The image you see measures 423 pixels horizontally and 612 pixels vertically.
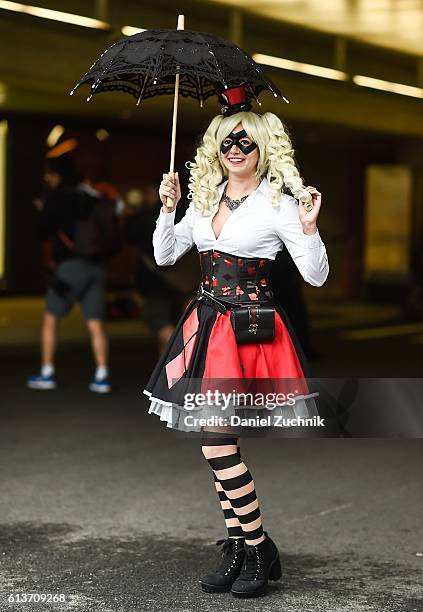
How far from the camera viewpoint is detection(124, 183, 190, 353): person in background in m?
11.0

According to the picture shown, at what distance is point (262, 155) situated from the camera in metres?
4.80

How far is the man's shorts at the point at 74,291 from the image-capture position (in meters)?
10.3


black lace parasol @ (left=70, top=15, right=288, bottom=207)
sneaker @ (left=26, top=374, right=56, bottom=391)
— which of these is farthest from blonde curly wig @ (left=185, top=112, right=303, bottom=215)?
sneaker @ (left=26, top=374, right=56, bottom=391)

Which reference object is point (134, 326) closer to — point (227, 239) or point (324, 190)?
point (324, 190)

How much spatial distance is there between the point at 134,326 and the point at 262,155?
473 inches

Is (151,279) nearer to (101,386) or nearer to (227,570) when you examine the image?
(101,386)

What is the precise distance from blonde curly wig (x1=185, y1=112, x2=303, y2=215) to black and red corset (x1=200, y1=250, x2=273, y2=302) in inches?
8.6

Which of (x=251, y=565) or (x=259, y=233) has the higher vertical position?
(x=259, y=233)

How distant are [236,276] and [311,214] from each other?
1.48 feet

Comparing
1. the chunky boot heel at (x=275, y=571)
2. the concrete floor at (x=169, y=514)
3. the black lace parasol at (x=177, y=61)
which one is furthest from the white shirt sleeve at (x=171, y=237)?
the chunky boot heel at (x=275, y=571)

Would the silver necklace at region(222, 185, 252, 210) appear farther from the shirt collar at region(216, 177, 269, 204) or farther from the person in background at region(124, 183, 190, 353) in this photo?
the person in background at region(124, 183, 190, 353)

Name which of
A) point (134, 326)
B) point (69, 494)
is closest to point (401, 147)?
point (134, 326)

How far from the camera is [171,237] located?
4902 millimetres

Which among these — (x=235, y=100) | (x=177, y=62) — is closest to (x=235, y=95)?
(x=235, y=100)
